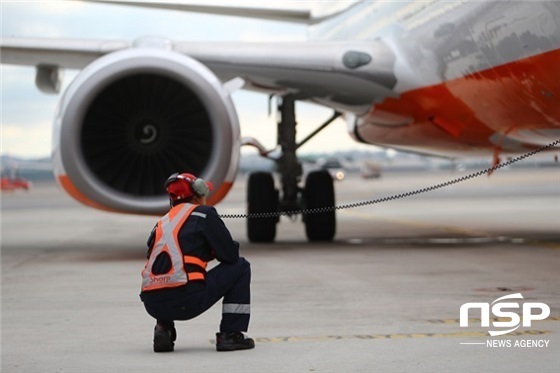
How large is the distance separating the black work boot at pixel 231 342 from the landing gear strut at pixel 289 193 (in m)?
7.22

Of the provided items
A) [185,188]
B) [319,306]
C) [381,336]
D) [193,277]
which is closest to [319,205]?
[319,306]

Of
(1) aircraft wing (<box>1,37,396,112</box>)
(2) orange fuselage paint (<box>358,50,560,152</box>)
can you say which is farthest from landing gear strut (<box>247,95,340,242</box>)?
(1) aircraft wing (<box>1,37,396,112</box>)

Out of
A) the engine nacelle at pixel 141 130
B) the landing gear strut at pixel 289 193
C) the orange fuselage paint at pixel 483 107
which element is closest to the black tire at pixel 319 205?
the landing gear strut at pixel 289 193

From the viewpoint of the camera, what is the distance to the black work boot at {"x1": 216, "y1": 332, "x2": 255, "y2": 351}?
18.6ft

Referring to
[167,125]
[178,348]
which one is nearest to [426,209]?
[167,125]

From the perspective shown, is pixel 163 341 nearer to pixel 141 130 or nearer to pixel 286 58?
pixel 141 130

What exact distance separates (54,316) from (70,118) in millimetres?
3609

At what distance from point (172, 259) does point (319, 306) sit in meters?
1.80

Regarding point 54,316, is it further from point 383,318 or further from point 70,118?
point 70,118

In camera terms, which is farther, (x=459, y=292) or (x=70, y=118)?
(x=70, y=118)

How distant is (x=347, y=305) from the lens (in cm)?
730

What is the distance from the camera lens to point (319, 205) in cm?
1303

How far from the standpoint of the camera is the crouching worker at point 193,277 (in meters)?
5.70

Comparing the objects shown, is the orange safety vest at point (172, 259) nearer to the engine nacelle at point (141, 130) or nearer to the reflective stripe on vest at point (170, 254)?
the reflective stripe on vest at point (170, 254)
